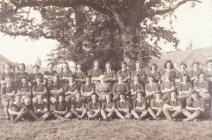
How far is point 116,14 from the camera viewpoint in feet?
63.6

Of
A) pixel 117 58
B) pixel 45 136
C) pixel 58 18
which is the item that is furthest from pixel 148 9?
pixel 45 136

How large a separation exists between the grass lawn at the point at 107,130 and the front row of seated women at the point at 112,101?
20.9 inches

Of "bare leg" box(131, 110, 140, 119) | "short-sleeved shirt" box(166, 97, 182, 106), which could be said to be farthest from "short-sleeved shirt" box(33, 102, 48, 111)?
"short-sleeved shirt" box(166, 97, 182, 106)

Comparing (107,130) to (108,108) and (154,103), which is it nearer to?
(108,108)

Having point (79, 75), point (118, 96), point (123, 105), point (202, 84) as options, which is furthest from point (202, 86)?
point (79, 75)

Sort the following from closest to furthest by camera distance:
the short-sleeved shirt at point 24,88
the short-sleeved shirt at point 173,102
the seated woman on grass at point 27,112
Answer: the short-sleeved shirt at point 173,102
the seated woman on grass at point 27,112
the short-sleeved shirt at point 24,88

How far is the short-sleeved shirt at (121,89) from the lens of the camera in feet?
43.6

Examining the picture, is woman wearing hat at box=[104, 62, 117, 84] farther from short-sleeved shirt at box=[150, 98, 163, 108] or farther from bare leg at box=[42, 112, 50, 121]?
bare leg at box=[42, 112, 50, 121]

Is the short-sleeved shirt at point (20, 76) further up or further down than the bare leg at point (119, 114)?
further up

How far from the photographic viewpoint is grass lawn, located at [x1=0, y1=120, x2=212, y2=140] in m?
10.5

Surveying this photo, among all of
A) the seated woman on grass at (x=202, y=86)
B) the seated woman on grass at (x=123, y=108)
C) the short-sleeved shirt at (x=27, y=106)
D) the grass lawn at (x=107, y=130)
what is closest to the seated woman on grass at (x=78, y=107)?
the grass lawn at (x=107, y=130)

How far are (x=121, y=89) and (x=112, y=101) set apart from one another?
51 cm

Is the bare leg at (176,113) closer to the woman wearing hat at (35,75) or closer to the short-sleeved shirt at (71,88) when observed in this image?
the short-sleeved shirt at (71,88)

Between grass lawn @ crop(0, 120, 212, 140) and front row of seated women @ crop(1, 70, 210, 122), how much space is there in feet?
1.74
